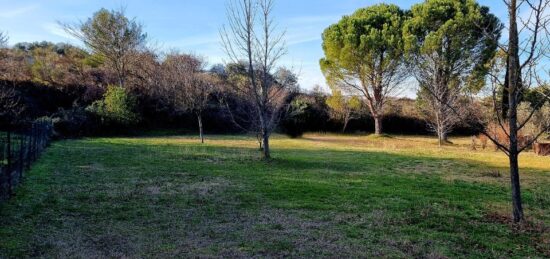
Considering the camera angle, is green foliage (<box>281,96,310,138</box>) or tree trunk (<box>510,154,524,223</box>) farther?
green foliage (<box>281,96,310,138</box>)

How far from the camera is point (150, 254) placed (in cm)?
457

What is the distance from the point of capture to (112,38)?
30.5 meters

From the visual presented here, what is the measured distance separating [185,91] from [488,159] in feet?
49.3

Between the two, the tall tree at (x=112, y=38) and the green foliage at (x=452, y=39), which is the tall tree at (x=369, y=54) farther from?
the tall tree at (x=112, y=38)

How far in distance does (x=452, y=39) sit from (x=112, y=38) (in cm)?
2393

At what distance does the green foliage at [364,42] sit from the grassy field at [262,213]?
746 inches

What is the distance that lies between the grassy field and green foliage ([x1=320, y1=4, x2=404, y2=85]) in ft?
62.2

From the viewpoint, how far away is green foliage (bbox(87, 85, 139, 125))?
77.2ft

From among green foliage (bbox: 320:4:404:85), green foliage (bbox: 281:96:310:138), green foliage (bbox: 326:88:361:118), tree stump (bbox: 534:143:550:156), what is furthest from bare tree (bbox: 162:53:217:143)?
tree stump (bbox: 534:143:550:156)

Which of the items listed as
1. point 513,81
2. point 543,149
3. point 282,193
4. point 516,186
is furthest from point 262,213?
point 543,149

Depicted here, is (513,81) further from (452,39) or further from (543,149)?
(452,39)

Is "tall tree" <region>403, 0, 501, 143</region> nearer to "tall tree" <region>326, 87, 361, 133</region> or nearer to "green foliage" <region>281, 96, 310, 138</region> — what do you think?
"tall tree" <region>326, 87, 361, 133</region>

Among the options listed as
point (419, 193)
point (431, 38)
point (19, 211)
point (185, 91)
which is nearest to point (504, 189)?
point (419, 193)

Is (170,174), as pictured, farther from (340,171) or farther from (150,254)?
(150,254)
